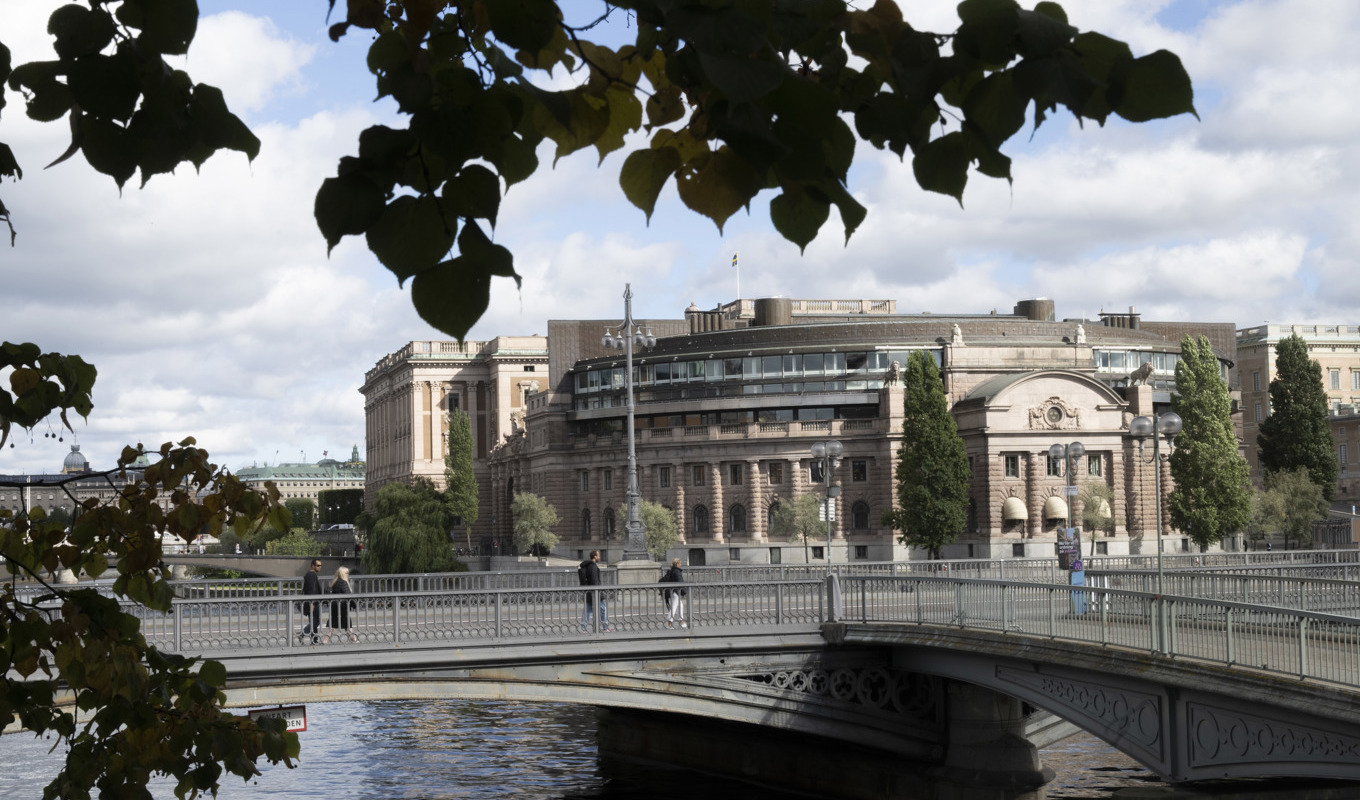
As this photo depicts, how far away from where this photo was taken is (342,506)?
502 ft

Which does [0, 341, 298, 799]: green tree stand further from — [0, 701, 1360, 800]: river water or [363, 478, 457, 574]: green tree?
[363, 478, 457, 574]: green tree

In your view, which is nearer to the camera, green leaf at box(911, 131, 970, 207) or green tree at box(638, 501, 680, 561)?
green leaf at box(911, 131, 970, 207)

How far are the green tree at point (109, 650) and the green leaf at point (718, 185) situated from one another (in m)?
2.62

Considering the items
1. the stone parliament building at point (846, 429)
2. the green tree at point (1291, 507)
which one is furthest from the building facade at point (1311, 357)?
the green tree at point (1291, 507)

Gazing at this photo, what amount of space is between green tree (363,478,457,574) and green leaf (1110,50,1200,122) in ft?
236

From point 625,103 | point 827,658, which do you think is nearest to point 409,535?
point 827,658

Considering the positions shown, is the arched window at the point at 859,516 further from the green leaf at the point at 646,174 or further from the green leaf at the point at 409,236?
the green leaf at the point at 409,236

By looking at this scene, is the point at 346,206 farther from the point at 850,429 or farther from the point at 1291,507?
A: the point at 1291,507

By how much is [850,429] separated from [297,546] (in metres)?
47.6

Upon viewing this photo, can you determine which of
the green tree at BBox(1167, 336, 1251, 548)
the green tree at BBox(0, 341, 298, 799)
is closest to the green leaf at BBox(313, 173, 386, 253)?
the green tree at BBox(0, 341, 298, 799)

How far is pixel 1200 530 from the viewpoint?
6694 cm

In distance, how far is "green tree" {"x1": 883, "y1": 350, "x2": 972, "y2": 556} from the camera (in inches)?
2665

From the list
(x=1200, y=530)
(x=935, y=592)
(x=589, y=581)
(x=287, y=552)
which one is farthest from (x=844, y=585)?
(x=287, y=552)

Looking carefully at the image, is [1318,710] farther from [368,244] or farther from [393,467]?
[393,467]
